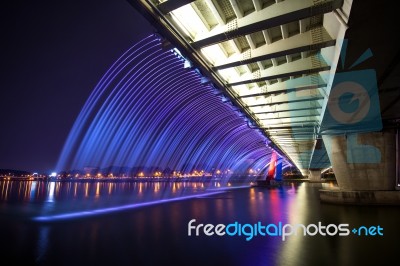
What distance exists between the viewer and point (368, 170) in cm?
2039

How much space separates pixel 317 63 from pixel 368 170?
468 inches

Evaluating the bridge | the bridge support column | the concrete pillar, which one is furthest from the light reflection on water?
the concrete pillar

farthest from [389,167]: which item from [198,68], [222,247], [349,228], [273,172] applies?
[273,172]

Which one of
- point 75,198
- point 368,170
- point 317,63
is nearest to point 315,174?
point 368,170

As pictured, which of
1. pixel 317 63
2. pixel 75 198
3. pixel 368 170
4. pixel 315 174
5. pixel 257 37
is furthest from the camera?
pixel 315 174

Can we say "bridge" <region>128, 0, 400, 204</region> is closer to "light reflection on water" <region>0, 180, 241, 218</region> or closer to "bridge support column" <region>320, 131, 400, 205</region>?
"bridge support column" <region>320, 131, 400, 205</region>

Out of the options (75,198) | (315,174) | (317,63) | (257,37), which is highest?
(257,37)

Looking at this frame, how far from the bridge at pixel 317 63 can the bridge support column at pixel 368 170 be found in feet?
0.22

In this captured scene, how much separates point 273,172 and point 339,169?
39.7 metres

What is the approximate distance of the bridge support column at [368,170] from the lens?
19.7m

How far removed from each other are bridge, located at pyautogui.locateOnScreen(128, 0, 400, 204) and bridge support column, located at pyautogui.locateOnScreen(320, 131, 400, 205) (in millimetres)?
68

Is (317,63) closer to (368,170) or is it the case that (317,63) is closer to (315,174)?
(368,170)

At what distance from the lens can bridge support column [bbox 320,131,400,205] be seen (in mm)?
19688

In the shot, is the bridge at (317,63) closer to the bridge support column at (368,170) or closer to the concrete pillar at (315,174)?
the bridge support column at (368,170)
